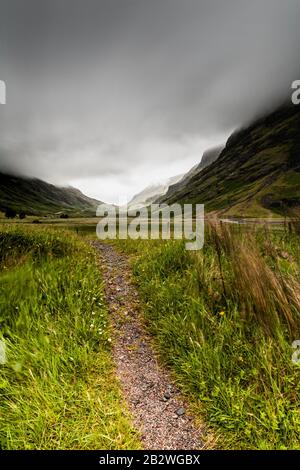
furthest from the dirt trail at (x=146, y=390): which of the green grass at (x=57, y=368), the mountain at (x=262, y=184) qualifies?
the mountain at (x=262, y=184)

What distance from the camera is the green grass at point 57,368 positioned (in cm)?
266

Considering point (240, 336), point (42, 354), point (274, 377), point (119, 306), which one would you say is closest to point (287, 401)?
point (274, 377)

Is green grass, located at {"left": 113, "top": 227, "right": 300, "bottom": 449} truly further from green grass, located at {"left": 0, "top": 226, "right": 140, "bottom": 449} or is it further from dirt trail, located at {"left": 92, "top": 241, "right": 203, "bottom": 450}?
green grass, located at {"left": 0, "top": 226, "right": 140, "bottom": 449}

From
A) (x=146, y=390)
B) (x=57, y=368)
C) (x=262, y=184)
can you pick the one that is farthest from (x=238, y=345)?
(x=262, y=184)

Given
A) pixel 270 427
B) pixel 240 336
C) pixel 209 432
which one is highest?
pixel 240 336

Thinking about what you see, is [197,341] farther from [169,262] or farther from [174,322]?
[169,262]

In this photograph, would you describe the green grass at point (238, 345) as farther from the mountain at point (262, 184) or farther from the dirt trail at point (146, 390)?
the mountain at point (262, 184)

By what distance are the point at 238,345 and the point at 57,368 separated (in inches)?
107

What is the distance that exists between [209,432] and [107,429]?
1224 millimetres

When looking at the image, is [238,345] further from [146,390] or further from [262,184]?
[262,184]

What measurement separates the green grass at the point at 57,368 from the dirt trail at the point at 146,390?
0.18 meters

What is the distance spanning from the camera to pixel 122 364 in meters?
3.86

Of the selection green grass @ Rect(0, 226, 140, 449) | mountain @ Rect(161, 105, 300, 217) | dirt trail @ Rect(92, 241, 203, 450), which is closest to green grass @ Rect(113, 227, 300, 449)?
dirt trail @ Rect(92, 241, 203, 450)

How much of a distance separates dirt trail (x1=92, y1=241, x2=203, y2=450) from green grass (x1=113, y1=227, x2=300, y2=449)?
21cm
